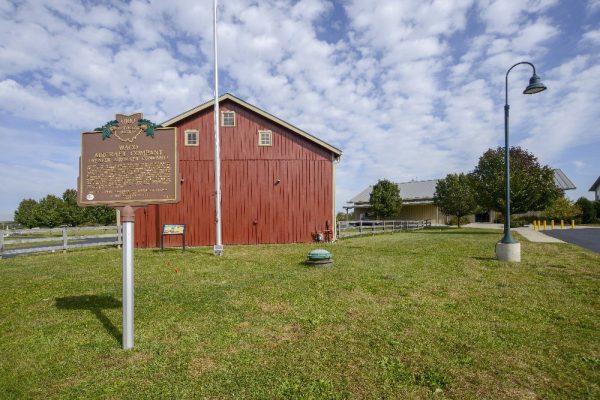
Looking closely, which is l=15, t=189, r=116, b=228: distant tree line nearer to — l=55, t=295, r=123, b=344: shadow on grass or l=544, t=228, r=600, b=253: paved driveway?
l=55, t=295, r=123, b=344: shadow on grass

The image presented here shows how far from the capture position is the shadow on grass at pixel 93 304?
5980 millimetres

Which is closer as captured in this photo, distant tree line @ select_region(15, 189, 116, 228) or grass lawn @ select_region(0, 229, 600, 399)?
grass lawn @ select_region(0, 229, 600, 399)

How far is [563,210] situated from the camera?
40.7 metres

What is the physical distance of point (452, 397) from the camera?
3.39 metres

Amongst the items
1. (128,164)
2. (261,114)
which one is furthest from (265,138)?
(128,164)

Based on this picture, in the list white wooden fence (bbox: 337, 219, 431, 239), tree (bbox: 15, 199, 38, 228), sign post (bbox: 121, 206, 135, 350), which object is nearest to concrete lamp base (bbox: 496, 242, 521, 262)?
sign post (bbox: 121, 206, 135, 350)

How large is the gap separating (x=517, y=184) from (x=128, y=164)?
28492mm

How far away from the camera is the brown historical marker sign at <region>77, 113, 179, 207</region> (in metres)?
5.05

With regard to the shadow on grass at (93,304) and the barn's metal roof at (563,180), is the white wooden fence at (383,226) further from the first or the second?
the barn's metal roof at (563,180)

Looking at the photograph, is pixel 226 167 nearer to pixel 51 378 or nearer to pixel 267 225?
pixel 267 225

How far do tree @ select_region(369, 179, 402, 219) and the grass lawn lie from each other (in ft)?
99.6

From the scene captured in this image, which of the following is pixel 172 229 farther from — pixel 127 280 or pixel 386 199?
pixel 386 199

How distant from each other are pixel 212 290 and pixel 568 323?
21.4 feet

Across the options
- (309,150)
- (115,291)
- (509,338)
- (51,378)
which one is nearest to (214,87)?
(309,150)
